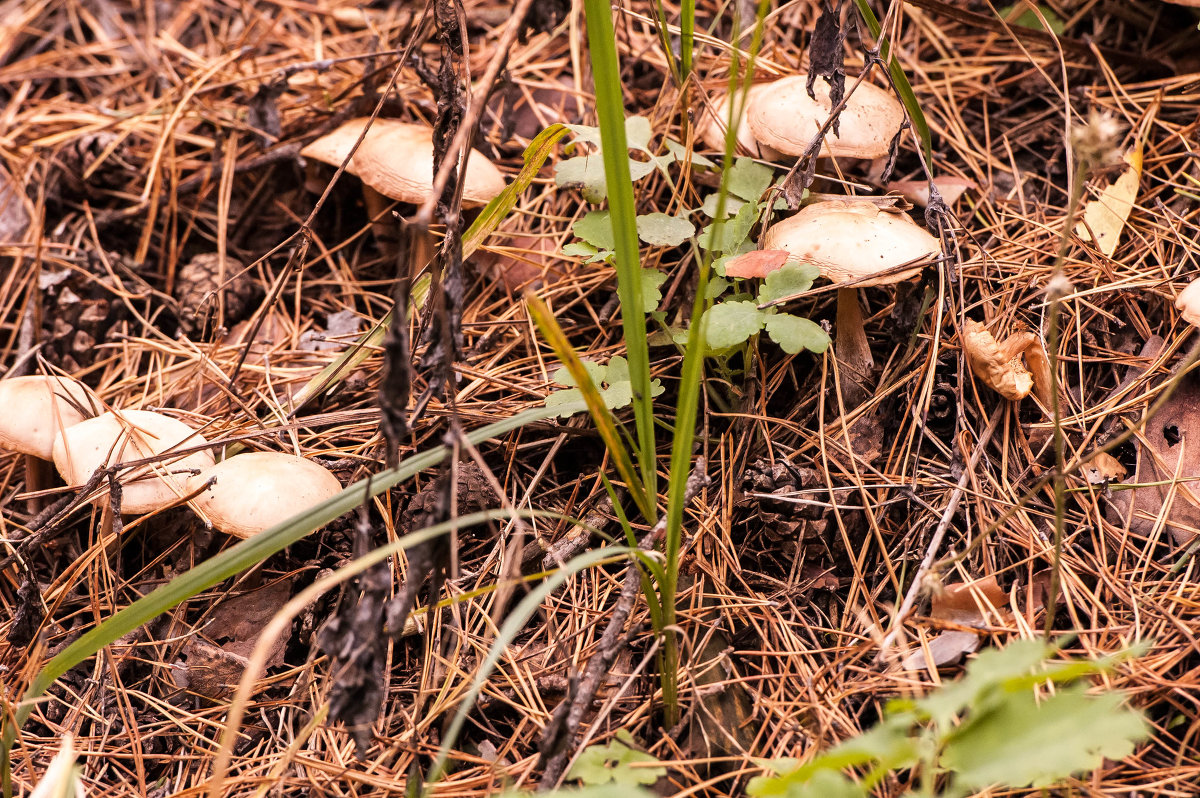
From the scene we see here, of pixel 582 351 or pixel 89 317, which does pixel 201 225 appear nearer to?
pixel 89 317

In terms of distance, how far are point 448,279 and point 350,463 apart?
2.67 feet

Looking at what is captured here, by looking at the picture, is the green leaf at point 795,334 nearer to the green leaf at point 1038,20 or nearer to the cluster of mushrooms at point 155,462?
the cluster of mushrooms at point 155,462

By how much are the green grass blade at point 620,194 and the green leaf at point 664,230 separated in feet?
1.94

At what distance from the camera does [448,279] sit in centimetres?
147

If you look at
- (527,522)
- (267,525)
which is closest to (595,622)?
(527,522)

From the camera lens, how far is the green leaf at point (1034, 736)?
3.60ft

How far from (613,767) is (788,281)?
39.8 inches

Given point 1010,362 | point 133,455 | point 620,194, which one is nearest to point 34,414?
point 133,455

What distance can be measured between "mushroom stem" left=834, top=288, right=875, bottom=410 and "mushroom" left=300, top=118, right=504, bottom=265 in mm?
996

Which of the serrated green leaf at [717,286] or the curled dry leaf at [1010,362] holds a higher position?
the serrated green leaf at [717,286]

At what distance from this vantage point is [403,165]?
233cm

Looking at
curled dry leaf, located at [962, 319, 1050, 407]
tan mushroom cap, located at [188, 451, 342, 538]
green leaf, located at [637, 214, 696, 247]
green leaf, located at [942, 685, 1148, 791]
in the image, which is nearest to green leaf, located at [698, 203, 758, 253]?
green leaf, located at [637, 214, 696, 247]

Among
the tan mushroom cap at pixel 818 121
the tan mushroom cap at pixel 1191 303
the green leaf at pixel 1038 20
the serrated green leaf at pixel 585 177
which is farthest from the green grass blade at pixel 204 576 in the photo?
the green leaf at pixel 1038 20

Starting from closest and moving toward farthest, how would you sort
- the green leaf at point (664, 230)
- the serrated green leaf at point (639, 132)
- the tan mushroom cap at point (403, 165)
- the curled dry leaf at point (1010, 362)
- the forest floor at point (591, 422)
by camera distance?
the forest floor at point (591, 422), the curled dry leaf at point (1010, 362), the green leaf at point (664, 230), the serrated green leaf at point (639, 132), the tan mushroom cap at point (403, 165)
